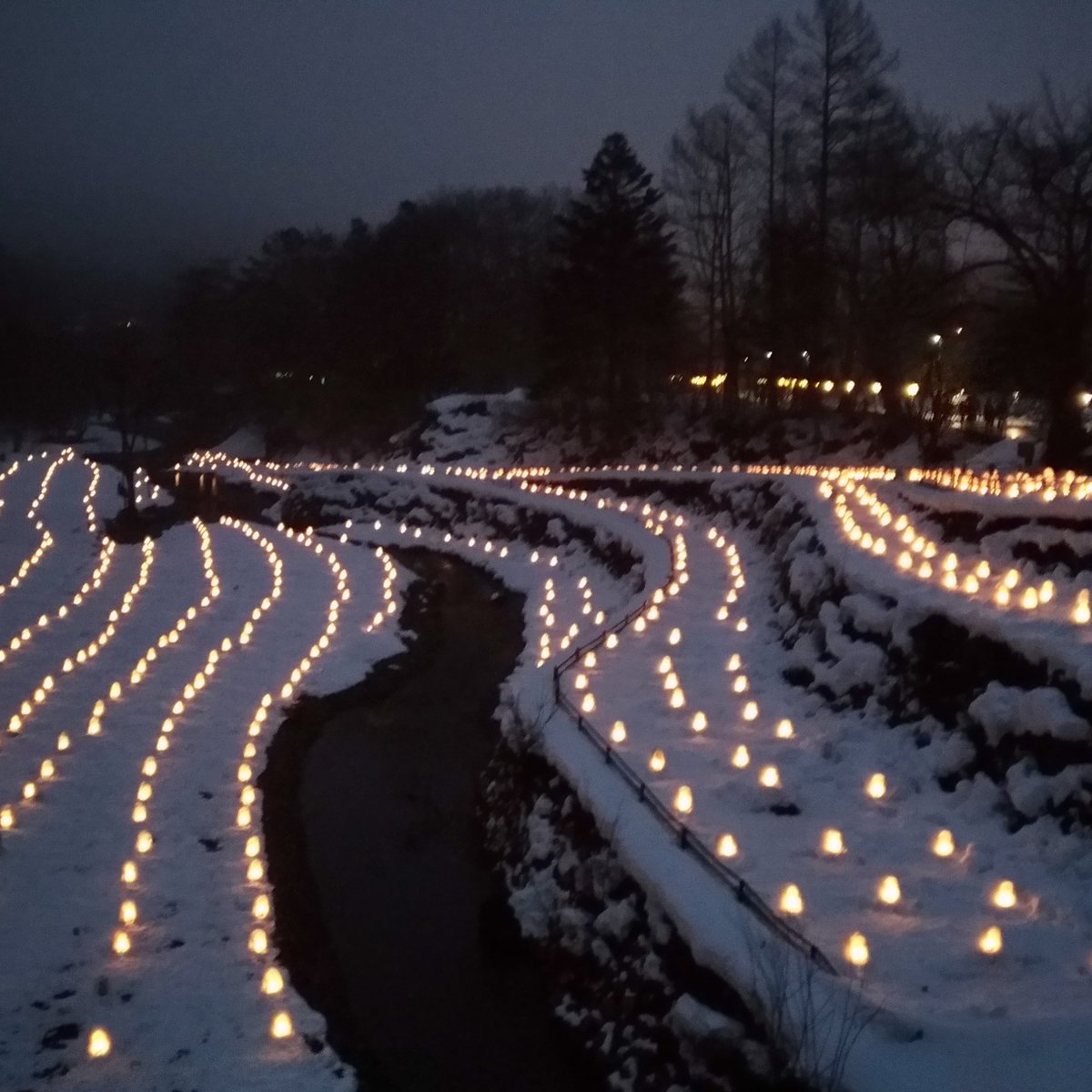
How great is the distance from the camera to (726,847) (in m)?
7.12

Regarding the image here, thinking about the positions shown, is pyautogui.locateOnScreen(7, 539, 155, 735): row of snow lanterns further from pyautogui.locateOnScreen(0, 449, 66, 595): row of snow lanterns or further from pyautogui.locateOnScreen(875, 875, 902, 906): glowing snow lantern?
pyautogui.locateOnScreen(875, 875, 902, 906): glowing snow lantern

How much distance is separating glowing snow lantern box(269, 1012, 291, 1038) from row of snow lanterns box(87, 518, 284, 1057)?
865 millimetres

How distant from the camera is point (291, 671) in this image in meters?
13.8

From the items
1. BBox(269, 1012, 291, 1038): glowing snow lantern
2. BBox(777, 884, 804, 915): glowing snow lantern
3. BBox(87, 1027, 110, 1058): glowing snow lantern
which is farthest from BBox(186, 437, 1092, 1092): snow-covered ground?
BBox(87, 1027, 110, 1058): glowing snow lantern

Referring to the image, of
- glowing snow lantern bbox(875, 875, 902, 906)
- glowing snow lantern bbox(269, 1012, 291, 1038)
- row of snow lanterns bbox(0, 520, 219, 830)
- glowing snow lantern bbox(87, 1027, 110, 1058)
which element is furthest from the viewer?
row of snow lanterns bbox(0, 520, 219, 830)

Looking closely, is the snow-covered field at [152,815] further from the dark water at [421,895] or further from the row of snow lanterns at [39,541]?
the dark water at [421,895]

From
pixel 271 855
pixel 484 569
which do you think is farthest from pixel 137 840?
pixel 484 569

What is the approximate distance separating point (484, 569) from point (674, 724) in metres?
11.6

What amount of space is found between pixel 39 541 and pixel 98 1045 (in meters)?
17.3

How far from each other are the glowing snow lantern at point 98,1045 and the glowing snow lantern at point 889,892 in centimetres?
420

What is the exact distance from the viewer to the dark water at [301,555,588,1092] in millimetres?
7078

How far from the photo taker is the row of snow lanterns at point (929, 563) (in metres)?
8.84

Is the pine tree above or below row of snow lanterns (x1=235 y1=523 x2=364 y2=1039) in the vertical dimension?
above

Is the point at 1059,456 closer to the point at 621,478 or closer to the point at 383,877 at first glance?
the point at 621,478
